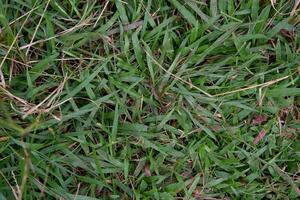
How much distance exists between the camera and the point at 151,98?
1.88 metres

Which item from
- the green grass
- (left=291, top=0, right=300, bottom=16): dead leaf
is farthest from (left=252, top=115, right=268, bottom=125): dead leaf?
(left=291, top=0, right=300, bottom=16): dead leaf

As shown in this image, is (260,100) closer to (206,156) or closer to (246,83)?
(246,83)

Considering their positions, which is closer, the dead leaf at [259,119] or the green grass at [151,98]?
the green grass at [151,98]

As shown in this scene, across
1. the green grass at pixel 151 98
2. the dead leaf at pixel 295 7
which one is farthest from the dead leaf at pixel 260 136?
the dead leaf at pixel 295 7

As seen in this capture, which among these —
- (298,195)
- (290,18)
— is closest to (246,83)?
(290,18)

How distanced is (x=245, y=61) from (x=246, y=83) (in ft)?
0.29

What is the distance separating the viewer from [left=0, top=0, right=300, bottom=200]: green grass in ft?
5.94

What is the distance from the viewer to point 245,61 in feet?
6.29

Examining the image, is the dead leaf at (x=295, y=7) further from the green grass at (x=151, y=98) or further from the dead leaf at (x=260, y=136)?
the dead leaf at (x=260, y=136)

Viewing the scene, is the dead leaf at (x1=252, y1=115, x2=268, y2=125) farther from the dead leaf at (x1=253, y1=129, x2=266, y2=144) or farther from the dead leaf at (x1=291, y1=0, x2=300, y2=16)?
the dead leaf at (x1=291, y1=0, x2=300, y2=16)

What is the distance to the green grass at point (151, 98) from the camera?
181 centimetres

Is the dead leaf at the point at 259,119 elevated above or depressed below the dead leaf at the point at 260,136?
above

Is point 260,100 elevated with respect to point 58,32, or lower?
lower

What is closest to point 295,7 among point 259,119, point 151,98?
point 259,119
